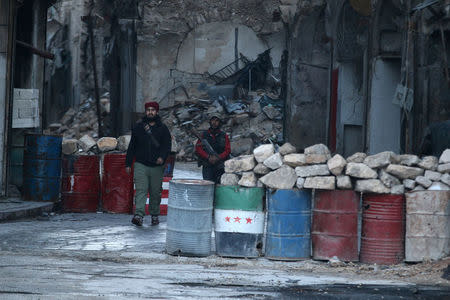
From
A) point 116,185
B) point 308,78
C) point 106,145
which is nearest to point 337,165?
point 116,185

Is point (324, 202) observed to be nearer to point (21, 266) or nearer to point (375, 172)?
point (375, 172)

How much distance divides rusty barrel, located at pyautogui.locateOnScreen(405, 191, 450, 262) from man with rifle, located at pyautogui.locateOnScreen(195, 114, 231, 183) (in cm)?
441

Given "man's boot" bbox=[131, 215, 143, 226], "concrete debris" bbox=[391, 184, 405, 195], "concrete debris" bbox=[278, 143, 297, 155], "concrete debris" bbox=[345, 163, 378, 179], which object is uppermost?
"concrete debris" bbox=[278, 143, 297, 155]

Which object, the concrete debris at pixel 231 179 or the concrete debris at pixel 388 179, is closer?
the concrete debris at pixel 388 179

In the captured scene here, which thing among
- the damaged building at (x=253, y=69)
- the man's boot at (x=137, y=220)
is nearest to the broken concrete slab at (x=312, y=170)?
the damaged building at (x=253, y=69)

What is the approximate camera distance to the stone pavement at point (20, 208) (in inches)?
469

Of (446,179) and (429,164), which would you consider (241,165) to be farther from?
(446,179)

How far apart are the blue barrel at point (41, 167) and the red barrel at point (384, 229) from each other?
237 inches

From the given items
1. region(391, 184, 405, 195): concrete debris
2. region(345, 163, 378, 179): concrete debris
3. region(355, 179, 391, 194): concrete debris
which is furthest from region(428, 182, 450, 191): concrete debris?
region(345, 163, 378, 179): concrete debris

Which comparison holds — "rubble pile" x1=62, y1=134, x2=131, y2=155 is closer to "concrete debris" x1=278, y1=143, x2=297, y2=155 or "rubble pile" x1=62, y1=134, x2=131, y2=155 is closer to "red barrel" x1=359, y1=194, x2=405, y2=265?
"concrete debris" x1=278, y1=143, x2=297, y2=155

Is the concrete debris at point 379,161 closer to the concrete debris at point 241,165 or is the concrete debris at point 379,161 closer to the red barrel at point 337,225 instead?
the red barrel at point 337,225

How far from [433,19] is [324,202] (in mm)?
5088

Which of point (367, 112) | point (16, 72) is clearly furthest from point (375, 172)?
point (16, 72)

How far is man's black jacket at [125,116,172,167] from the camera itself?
11.4m
